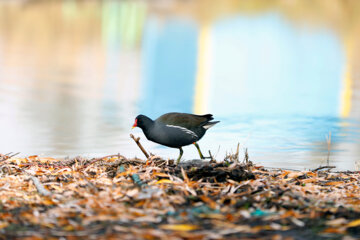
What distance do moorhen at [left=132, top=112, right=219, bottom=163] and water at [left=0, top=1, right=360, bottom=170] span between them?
1.28 metres

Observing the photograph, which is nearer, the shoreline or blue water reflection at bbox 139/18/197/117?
the shoreline

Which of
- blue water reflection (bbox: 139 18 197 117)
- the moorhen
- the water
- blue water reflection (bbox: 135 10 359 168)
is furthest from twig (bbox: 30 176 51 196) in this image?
blue water reflection (bbox: 139 18 197 117)

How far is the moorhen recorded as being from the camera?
5.53m

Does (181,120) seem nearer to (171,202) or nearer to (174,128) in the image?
(174,128)

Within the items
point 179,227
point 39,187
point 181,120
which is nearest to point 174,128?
point 181,120

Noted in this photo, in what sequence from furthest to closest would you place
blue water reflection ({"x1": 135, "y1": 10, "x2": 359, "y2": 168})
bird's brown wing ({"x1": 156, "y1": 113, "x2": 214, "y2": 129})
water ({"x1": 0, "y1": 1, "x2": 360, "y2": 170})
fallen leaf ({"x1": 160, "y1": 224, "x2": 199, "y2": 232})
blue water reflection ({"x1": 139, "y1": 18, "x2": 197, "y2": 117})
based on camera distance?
blue water reflection ({"x1": 139, "y1": 18, "x2": 197, "y2": 117}) → blue water reflection ({"x1": 135, "y1": 10, "x2": 359, "y2": 168}) → water ({"x1": 0, "y1": 1, "x2": 360, "y2": 170}) → bird's brown wing ({"x1": 156, "y1": 113, "x2": 214, "y2": 129}) → fallen leaf ({"x1": 160, "y1": 224, "x2": 199, "y2": 232})

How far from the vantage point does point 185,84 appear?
16.7 metres

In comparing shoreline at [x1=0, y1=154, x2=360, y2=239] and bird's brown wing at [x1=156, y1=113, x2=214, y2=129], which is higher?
bird's brown wing at [x1=156, y1=113, x2=214, y2=129]

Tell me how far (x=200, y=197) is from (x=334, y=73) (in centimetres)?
1527

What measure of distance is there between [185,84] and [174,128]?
36.4 feet

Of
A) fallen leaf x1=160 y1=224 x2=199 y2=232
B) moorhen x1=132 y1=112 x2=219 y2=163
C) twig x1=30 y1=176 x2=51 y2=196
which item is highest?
moorhen x1=132 y1=112 x2=219 y2=163

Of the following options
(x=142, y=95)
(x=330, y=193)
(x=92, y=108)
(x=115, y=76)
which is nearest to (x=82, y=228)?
(x=330, y=193)

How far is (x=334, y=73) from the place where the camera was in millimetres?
18625

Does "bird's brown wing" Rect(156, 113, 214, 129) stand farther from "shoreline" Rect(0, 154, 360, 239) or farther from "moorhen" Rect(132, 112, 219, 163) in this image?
"shoreline" Rect(0, 154, 360, 239)
